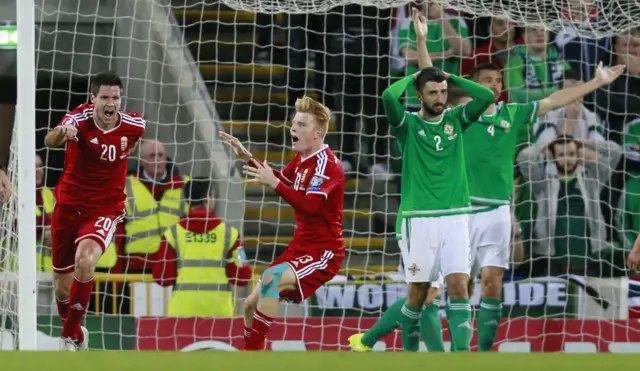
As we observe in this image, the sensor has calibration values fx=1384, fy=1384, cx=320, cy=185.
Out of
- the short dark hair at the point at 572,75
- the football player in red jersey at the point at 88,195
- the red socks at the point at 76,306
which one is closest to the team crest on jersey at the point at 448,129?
the football player in red jersey at the point at 88,195

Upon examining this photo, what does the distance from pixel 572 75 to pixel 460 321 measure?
3.26m

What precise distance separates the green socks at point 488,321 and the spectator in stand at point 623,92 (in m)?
2.35

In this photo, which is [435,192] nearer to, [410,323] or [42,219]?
[410,323]

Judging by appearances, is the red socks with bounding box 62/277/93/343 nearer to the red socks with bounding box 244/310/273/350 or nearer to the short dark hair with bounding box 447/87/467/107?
the red socks with bounding box 244/310/273/350

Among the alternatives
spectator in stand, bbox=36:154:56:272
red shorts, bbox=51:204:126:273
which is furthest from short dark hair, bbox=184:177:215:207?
red shorts, bbox=51:204:126:273

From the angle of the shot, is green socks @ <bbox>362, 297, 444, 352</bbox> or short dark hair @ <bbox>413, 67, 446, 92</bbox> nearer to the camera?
short dark hair @ <bbox>413, 67, 446, 92</bbox>

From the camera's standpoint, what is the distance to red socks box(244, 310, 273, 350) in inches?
292

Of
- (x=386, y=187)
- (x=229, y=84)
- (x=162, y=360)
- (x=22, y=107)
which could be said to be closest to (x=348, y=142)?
(x=386, y=187)

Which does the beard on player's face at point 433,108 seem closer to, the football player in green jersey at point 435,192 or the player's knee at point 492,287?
the football player in green jersey at point 435,192

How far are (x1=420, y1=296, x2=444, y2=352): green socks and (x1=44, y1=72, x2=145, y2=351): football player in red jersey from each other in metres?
1.85

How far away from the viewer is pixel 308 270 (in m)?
7.47

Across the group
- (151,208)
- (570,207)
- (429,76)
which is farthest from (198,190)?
(570,207)

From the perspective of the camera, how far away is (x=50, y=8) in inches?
395

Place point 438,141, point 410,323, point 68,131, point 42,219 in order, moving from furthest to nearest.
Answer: point 42,219 < point 410,323 < point 438,141 < point 68,131
